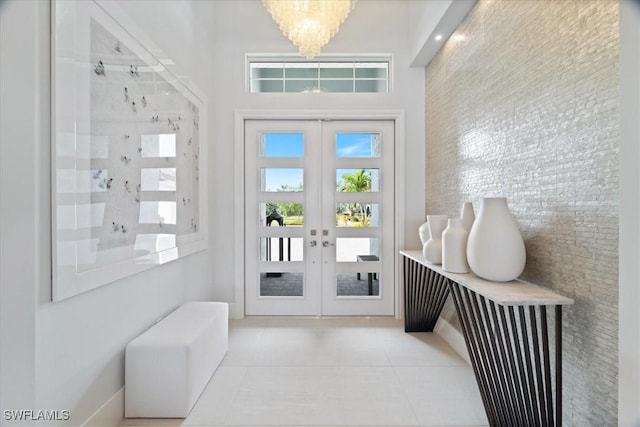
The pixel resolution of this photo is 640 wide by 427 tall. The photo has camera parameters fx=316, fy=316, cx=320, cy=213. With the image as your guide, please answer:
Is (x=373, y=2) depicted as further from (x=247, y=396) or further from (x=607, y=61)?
(x=247, y=396)

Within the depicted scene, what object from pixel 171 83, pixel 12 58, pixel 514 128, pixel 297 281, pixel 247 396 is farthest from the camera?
pixel 297 281

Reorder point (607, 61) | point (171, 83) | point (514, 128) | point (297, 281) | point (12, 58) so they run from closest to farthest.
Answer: point (12, 58) < point (607, 61) < point (514, 128) < point (171, 83) < point (297, 281)

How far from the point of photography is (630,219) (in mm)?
1045

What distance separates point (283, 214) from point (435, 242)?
1826 millimetres

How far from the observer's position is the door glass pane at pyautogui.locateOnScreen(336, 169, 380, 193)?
3.69m

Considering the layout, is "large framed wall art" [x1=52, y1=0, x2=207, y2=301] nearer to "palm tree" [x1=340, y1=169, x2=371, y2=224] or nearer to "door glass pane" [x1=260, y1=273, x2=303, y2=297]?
"door glass pane" [x1=260, y1=273, x2=303, y2=297]

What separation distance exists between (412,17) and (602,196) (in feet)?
9.87

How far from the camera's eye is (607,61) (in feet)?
4.47

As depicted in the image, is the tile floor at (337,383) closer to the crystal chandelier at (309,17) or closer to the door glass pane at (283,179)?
the door glass pane at (283,179)

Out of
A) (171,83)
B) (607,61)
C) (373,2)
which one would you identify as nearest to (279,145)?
(171,83)

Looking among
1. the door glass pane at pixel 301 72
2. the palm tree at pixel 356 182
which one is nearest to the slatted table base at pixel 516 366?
the palm tree at pixel 356 182

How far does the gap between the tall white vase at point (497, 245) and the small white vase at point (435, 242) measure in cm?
65

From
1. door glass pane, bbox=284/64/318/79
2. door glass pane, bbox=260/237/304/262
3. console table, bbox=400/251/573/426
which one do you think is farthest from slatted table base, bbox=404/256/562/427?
door glass pane, bbox=284/64/318/79

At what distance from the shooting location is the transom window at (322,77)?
3693 mm
